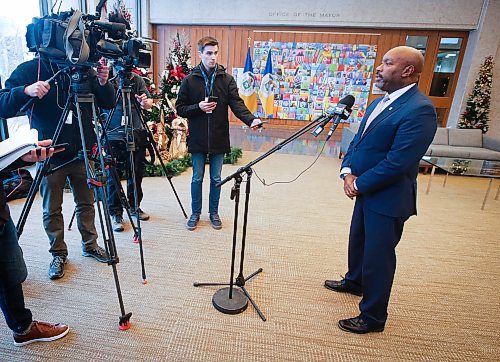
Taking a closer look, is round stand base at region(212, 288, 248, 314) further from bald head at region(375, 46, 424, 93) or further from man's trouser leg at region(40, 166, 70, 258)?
bald head at region(375, 46, 424, 93)

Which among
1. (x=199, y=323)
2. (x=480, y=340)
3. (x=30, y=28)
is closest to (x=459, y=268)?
(x=480, y=340)

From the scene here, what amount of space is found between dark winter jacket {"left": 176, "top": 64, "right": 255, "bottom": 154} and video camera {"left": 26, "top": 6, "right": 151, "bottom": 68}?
891mm

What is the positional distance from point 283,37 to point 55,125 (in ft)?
21.2

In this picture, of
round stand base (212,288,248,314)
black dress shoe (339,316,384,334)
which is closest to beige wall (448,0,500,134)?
black dress shoe (339,316,384,334)

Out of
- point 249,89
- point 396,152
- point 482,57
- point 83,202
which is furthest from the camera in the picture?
point 249,89

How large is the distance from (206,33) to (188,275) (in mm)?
6837

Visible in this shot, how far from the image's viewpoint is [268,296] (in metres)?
2.01

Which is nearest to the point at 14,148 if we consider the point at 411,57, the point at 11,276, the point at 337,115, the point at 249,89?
the point at 11,276

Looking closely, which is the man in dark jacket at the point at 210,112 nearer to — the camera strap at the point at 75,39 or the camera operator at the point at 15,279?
the camera strap at the point at 75,39

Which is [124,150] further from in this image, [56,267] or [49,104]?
[56,267]

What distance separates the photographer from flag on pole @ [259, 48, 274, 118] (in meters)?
7.47

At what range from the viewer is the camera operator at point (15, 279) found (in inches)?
49.1

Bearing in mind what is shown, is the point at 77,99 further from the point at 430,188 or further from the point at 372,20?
the point at 372,20

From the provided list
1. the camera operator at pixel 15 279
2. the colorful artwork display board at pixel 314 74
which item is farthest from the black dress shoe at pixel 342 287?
the colorful artwork display board at pixel 314 74
